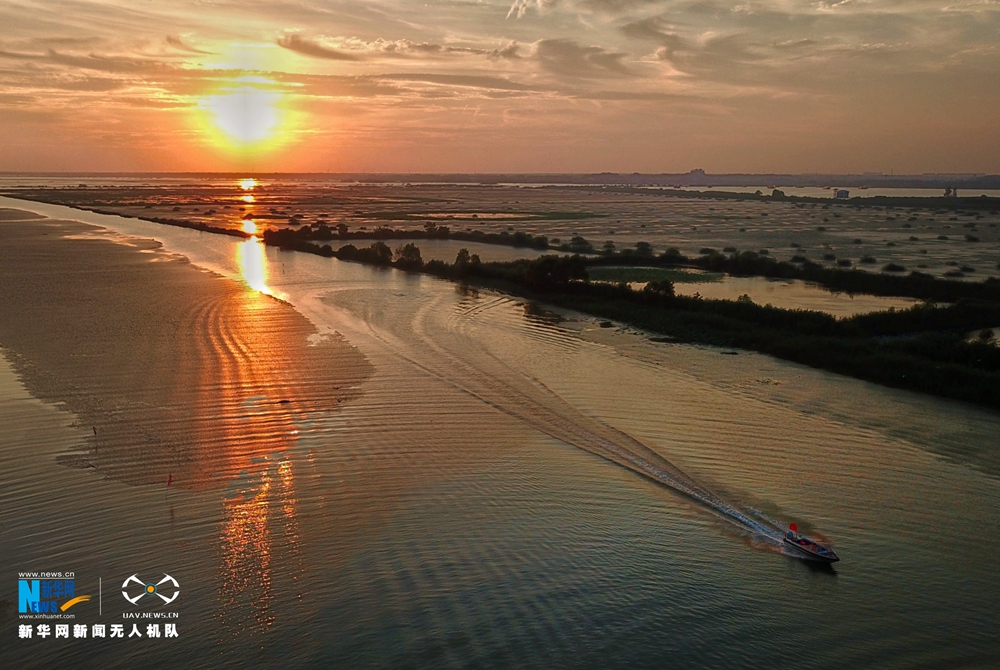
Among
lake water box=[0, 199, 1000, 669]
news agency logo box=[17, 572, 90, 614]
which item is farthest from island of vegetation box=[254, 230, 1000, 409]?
news agency logo box=[17, 572, 90, 614]

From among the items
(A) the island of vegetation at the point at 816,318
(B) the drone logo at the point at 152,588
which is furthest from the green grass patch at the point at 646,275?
(B) the drone logo at the point at 152,588

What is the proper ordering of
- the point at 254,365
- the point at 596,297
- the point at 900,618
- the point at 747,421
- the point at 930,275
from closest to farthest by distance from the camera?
1. the point at 900,618
2. the point at 747,421
3. the point at 254,365
4. the point at 596,297
5. the point at 930,275

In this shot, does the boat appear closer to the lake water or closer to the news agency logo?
the lake water

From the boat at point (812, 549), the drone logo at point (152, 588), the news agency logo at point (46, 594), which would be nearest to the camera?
the news agency logo at point (46, 594)

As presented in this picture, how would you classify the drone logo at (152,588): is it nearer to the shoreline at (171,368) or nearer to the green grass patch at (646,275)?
the shoreline at (171,368)

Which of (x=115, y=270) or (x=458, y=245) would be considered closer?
(x=115, y=270)

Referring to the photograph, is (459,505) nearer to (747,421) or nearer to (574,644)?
(574,644)

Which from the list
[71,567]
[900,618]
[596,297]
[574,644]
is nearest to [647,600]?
[574,644]
